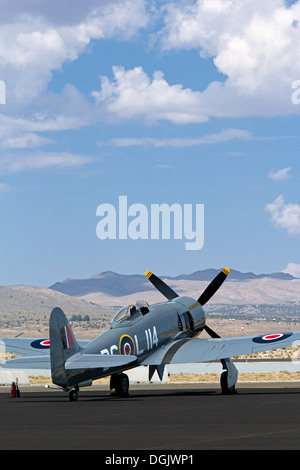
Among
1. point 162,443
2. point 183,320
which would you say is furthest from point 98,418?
point 183,320

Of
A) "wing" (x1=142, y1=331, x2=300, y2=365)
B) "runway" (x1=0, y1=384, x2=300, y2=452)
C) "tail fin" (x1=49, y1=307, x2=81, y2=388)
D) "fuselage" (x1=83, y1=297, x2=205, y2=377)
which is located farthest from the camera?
"wing" (x1=142, y1=331, x2=300, y2=365)

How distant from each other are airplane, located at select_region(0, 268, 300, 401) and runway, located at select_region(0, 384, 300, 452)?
1208 millimetres

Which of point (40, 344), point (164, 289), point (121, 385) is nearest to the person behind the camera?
point (121, 385)

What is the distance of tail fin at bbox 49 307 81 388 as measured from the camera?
3061cm

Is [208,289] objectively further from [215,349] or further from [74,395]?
[74,395]

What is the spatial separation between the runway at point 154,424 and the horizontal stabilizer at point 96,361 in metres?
1.21

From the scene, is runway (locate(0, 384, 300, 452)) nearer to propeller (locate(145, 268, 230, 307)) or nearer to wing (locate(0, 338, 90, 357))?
wing (locate(0, 338, 90, 357))

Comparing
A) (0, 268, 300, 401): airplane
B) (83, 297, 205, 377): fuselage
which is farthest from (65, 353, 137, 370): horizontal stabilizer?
(83, 297, 205, 377): fuselage

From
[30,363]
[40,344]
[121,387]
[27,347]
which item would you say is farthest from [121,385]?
[27,347]

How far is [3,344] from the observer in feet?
130

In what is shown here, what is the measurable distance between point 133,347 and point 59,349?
158 inches

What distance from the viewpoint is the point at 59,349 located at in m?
30.7

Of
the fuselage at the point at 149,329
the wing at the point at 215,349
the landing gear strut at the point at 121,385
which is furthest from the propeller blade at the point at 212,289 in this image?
the landing gear strut at the point at 121,385

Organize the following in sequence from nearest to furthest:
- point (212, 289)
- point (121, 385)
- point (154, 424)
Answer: point (154, 424), point (121, 385), point (212, 289)
